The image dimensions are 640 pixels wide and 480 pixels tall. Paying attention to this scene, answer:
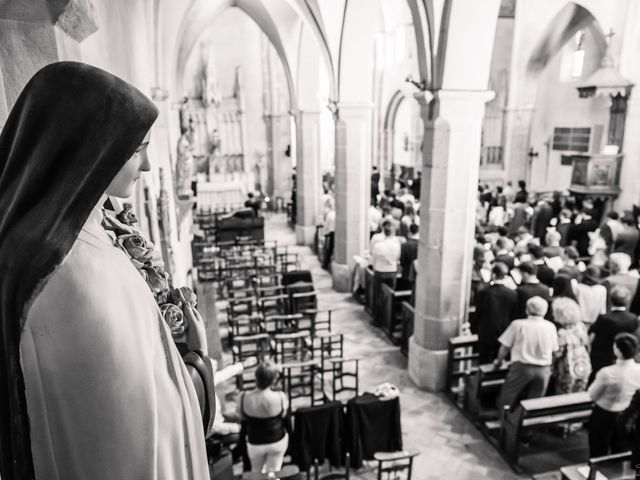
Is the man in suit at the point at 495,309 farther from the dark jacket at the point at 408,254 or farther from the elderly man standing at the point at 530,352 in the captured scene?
the dark jacket at the point at 408,254

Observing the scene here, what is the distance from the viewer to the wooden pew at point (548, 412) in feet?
17.1

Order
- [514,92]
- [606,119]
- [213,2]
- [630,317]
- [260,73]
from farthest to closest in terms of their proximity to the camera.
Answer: [260,73]
[514,92]
[606,119]
[213,2]
[630,317]

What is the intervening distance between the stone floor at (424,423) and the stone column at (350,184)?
1.75 meters

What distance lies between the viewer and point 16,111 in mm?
1063

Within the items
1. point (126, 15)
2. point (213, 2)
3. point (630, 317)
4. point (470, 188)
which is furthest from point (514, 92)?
point (126, 15)

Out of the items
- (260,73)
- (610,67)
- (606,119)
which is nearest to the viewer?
(610,67)

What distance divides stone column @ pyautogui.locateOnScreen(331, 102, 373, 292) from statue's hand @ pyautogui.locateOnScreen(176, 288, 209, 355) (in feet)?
30.5

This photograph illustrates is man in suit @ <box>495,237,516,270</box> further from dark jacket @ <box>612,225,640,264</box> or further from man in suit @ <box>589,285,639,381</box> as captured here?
dark jacket @ <box>612,225,640,264</box>

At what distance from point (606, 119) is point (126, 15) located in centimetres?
1751

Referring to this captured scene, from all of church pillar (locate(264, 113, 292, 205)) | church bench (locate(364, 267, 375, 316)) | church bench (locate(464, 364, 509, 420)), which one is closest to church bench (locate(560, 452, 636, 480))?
church bench (locate(464, 364, 509, 420))

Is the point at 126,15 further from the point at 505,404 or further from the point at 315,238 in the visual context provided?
the point at 315,238

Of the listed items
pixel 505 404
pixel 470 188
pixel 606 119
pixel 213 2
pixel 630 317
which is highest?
pixel 213 2

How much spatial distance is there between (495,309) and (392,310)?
2620 millimetres

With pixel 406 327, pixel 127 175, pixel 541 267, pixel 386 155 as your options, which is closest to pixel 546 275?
pixel 541 267
